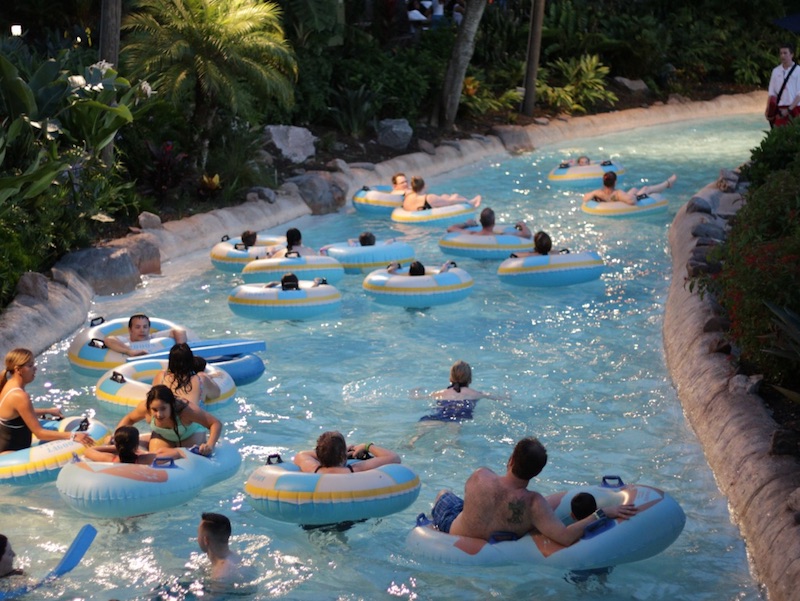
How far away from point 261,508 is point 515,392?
3.44 metres

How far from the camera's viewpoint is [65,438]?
328 inches

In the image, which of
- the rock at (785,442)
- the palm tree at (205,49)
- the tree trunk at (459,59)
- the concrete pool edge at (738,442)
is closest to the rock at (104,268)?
the palm tree at (205,49)

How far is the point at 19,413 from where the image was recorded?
8180 mm

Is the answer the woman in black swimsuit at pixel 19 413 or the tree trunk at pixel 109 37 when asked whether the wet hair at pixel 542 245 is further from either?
the woman in black swimsuit at pixel 19 413

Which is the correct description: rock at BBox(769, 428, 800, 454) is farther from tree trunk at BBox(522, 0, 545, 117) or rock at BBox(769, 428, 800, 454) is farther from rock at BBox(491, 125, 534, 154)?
tree trunk at BBox(522, 0, 545, 117)

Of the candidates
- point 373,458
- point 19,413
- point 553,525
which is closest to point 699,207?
point 373,458

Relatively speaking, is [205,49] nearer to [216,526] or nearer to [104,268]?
[104,268]

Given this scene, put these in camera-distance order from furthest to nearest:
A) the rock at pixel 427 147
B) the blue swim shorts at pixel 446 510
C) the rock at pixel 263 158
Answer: the rock at pixel 427 147 < the rock at pixel 263 158 < the blue swim shorts at pixel 446 510

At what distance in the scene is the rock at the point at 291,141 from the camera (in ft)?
64.0

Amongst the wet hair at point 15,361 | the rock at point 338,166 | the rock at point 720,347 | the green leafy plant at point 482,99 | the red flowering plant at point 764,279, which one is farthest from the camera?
the green leafy plant at point 482,99

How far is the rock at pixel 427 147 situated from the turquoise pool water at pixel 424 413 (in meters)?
4.82

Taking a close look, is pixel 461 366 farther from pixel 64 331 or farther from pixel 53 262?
pixel 53 262

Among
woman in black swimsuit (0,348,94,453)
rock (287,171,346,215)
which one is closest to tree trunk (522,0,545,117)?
rock (287,171,346,215)

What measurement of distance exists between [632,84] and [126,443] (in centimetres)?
2273
